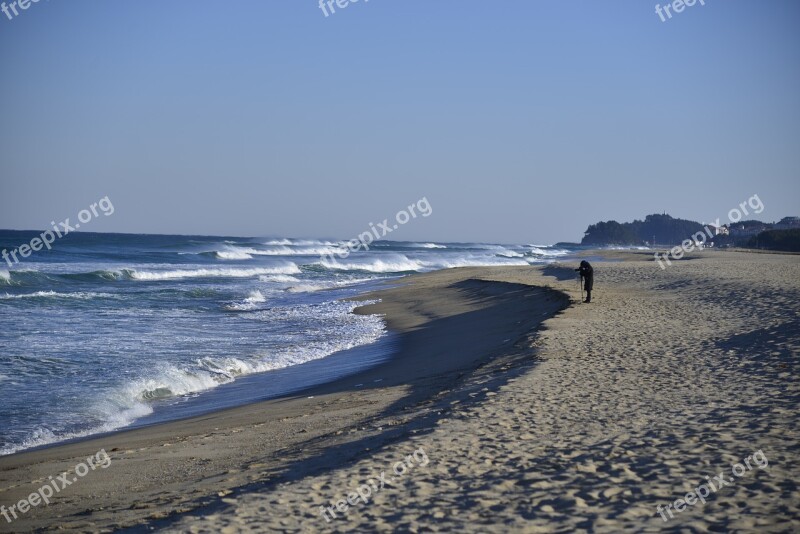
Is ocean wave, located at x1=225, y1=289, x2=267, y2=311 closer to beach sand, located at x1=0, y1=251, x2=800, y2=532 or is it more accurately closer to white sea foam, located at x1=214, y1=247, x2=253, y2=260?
beach sand, located at x1=0, y1=251, x2=800, y2=532

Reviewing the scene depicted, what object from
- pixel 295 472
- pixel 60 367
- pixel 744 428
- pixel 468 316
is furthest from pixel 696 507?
pixel 468 316

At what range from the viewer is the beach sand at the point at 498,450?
212 inches

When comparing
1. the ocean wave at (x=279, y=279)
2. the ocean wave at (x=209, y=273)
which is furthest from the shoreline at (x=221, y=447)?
the ocean wave at (x=209, y=273)

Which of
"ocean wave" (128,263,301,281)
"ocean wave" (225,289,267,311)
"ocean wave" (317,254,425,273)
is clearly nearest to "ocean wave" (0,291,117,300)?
"ocean wave" (225,289,267,311)

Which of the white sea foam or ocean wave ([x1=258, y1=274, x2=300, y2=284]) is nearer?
ocean wave ([x1=258, y1=274, x2=300, y2=284])

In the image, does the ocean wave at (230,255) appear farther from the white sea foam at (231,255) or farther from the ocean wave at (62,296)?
the ocean wave at (62,296)

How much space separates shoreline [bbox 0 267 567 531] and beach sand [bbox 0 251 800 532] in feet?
0.12

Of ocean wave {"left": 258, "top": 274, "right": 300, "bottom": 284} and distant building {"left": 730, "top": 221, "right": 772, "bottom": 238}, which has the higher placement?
ocean wave {"left": 258, "top": 274, "right": 300, "bottom": 284}

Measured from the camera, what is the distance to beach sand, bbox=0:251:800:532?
538cm

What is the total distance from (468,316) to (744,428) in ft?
48.8

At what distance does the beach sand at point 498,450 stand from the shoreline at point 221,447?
4 centimetres

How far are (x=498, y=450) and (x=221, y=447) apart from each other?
12.2 ft

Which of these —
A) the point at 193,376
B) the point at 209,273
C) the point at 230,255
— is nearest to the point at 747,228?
the point at 230,255

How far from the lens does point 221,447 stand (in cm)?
845
